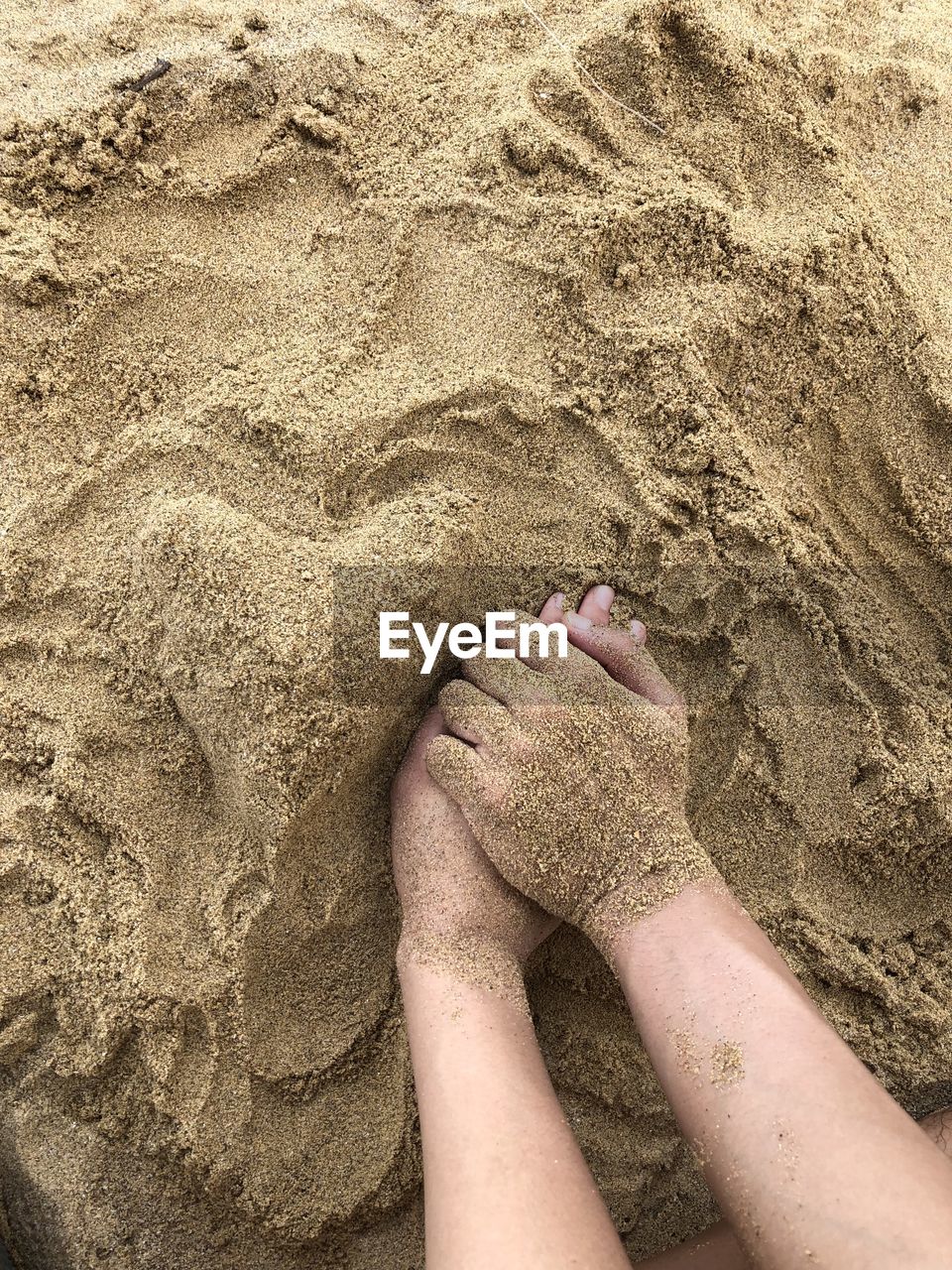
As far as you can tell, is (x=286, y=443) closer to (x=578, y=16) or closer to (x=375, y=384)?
(x=375, y=384)

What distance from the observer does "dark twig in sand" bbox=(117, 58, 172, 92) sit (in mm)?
1760

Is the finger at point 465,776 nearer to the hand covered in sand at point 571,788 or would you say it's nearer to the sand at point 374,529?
the hand covered in sand at point 571,788

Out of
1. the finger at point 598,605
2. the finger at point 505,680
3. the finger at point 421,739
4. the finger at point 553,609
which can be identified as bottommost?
the finger at point 421,739

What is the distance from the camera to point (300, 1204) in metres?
1.52

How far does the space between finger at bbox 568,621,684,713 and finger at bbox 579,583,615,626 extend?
0.03m

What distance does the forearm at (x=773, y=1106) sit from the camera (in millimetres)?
1147

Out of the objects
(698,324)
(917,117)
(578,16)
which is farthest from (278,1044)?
(917,117)

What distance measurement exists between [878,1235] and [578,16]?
6.93 ft

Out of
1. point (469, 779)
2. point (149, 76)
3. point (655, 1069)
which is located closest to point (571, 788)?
point (469, 779)

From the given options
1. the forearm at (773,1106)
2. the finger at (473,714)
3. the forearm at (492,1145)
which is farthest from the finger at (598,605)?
the forearm at (492,1145)

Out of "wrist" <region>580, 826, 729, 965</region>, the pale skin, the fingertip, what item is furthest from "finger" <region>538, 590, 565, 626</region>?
"wrist" <region>580, 826, 729, 965</region>

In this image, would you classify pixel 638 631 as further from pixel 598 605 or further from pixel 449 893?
pixel 449 893

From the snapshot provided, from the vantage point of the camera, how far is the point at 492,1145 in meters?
1.34

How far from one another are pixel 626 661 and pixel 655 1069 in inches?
25.3
